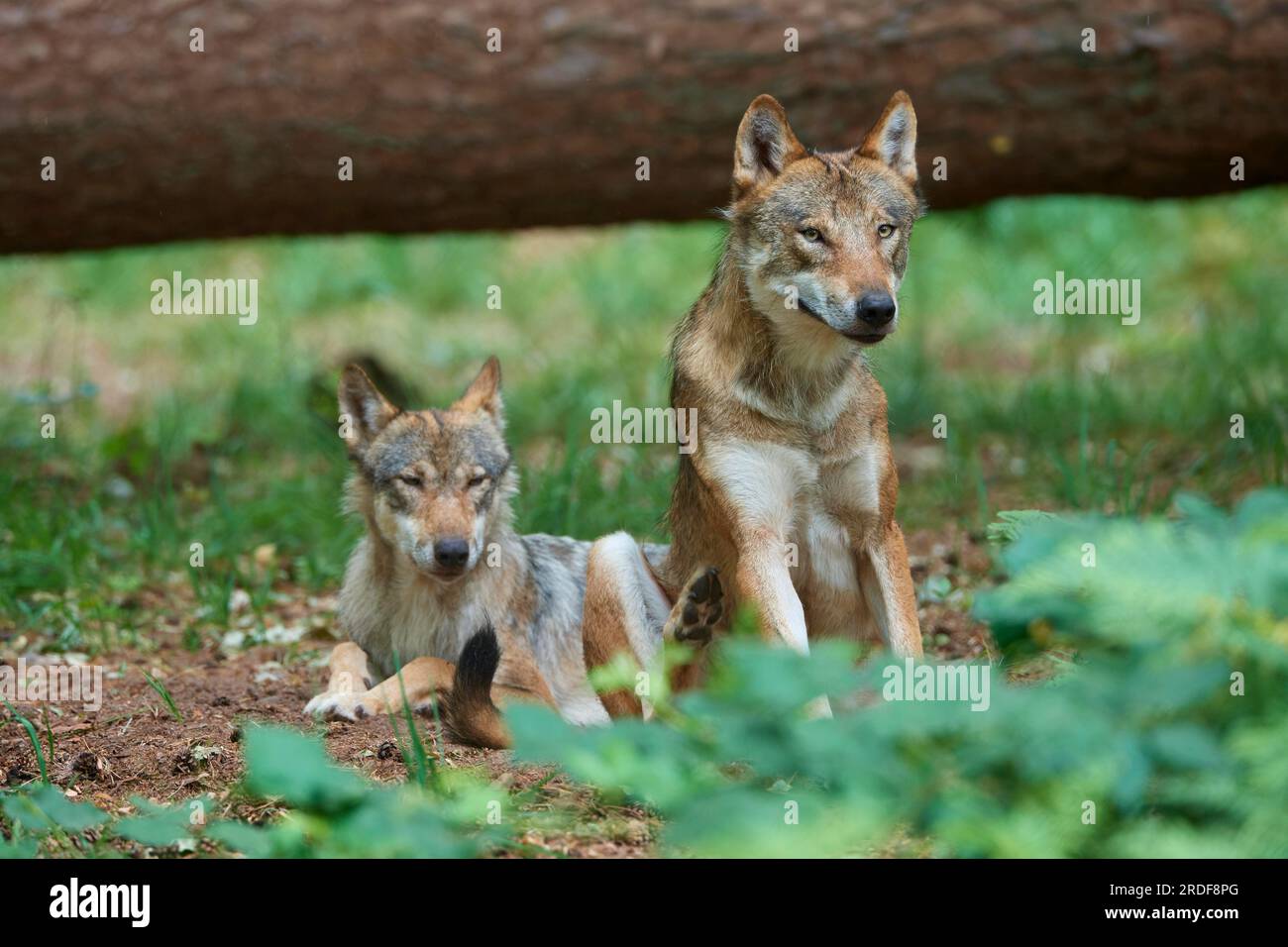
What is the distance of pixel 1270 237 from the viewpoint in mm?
12797

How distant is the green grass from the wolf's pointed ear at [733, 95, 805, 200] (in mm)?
588

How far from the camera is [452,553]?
5.57m

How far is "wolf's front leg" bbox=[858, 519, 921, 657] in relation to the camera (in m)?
5.03

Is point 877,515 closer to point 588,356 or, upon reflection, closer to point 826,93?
point 826,93

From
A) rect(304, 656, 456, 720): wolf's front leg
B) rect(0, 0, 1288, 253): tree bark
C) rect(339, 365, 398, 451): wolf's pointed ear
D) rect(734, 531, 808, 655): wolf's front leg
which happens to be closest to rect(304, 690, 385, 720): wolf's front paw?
rect(304, 656, 456, 720): wolf's front leg

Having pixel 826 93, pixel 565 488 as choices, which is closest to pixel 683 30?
pixel 826 93

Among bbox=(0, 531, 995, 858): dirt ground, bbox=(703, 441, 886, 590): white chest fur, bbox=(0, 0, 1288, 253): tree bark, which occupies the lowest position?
bbox=(0, 531, 995, 858): dirt ground

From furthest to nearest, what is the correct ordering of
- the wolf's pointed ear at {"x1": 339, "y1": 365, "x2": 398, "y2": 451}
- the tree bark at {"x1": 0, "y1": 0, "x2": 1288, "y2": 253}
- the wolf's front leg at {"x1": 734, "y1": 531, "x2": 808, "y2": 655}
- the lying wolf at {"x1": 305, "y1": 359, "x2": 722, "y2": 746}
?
1. the tree bark at {"x1": 0, "y1": 0, "x2": 1288, "y2": 253}
2. the wolf's pointed ear at {"x1": 339, "y1": 365, "x2": 398, "y2": 451}
3. the lying wolf at {"x1": 305, "y1": 359, "x2": 722, "y2": 746}
4. the wolf's front leg at {"x1": 734, "y1": 531, "x2": 808, "y2": 655}

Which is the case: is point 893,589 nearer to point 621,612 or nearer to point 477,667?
point 621,612

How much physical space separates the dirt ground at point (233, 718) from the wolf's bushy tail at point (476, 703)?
6 cm

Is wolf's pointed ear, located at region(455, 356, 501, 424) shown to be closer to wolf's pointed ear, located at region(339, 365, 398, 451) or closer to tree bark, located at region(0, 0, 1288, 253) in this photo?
wolf's pointed ear, located at region(339, 365, 398, 451)

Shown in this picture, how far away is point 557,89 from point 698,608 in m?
3.23

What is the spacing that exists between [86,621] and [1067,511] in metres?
4.70

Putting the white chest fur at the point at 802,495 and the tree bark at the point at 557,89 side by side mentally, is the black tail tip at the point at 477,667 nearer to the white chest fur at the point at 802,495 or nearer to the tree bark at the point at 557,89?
the white chest fur at the point at 802,495
